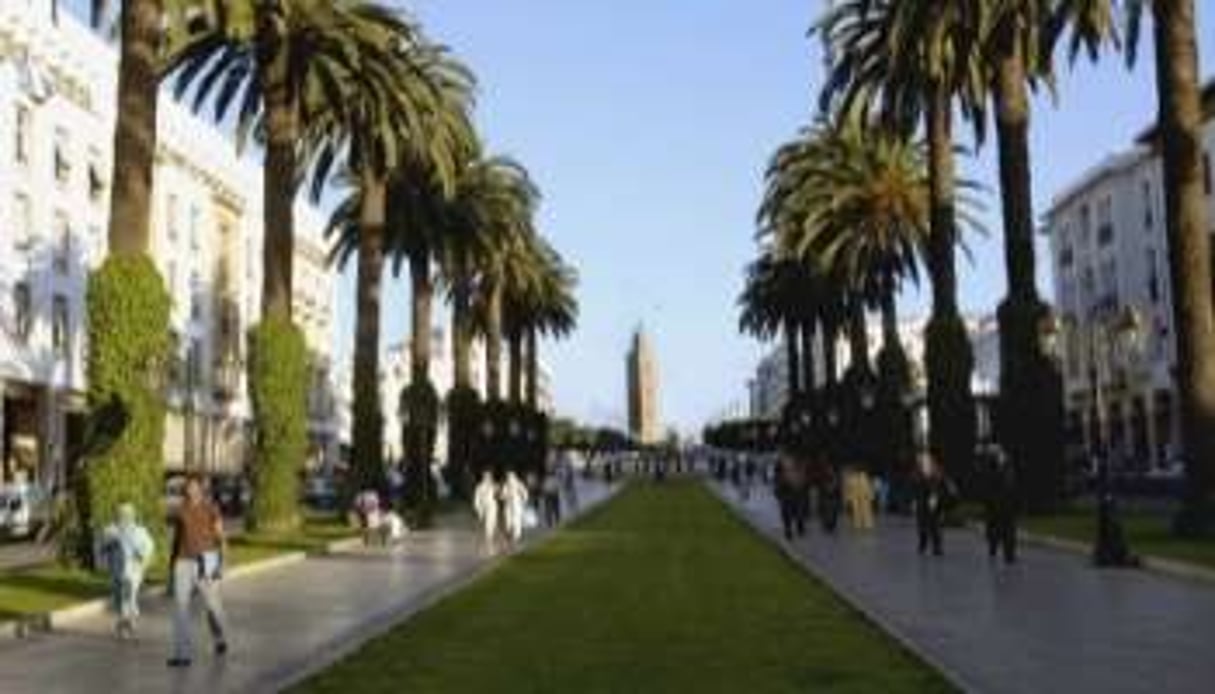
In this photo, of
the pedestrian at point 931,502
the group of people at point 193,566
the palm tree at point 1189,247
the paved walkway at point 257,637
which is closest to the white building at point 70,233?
the paved walkway at point 257,637

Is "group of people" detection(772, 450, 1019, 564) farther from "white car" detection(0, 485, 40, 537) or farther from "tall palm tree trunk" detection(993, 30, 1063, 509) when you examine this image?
"white car" detection(0, 485, 40, 537)

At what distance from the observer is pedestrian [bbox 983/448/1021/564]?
1334 inches

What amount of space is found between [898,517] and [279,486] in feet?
66.4

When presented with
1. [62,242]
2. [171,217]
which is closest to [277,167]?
[62,242]

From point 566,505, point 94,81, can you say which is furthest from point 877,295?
point 94,81

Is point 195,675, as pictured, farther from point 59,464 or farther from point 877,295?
point 877,295

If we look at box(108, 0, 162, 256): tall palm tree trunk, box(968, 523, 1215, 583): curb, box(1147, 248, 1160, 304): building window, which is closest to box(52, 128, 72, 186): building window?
box(108, 0, 162, 256): tall palm tree trunk

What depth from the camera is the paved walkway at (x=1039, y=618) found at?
17.1 m

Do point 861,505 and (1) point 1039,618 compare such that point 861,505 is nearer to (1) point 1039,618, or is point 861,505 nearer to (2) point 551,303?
(1) point 1039,618

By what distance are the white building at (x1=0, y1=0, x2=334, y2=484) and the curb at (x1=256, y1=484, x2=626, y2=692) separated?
19.1 meters

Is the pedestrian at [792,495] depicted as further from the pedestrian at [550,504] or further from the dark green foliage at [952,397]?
the pedestrian at [550,504]

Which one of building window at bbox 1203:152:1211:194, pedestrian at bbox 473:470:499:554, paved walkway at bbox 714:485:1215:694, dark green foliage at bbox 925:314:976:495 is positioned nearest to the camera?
paved walkway at bbox 714:485:1215:694

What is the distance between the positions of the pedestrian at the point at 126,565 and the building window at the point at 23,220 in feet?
145

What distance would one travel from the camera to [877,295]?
77188 mm
